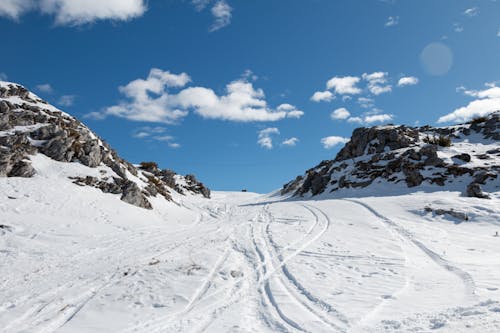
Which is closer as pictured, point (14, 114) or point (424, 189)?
point (14, 114)

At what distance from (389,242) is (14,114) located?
2716cm

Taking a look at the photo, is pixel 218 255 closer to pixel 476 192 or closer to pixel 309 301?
pixel 309 301

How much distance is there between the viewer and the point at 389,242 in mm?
14273

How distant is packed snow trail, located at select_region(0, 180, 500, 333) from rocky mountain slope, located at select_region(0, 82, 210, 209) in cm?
247

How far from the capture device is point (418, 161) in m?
34.0

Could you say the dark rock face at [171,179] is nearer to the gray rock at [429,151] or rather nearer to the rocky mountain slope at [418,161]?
the rocky mountain slope at [418,161]

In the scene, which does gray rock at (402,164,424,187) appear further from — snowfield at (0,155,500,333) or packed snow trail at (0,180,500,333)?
packed snow trail at (0,180,500,333)

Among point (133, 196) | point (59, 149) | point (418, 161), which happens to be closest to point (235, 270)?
point (133, 196)

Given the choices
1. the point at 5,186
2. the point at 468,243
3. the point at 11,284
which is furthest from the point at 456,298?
the point at 5,186

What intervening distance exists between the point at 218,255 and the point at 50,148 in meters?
17.4

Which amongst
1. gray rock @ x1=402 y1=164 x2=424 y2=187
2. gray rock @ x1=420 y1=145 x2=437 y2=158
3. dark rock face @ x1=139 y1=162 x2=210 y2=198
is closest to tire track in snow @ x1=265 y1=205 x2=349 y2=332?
gray rock @ x1=402 y1=164 x2=424 y2=187

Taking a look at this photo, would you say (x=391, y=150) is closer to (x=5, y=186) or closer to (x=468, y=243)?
(x=468, y=243)

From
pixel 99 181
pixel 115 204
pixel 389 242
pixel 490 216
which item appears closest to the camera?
pixel 389 242

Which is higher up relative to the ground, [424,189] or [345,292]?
[424,189]
